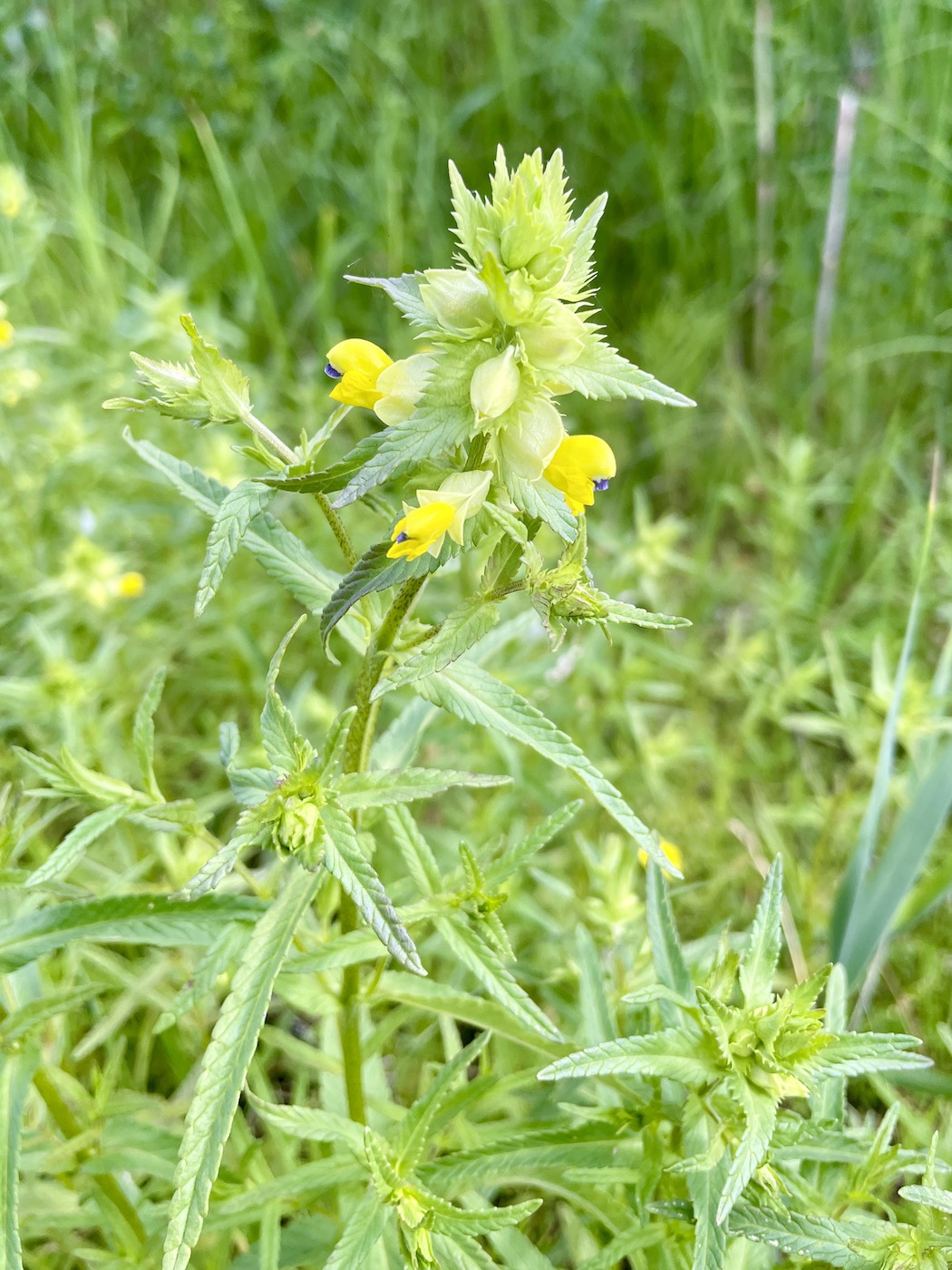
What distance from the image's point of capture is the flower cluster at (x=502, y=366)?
0.77 m

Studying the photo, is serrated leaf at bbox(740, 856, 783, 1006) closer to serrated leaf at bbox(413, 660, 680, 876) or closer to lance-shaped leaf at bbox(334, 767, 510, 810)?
serrated leaf at bbox(413, 660, 680, 876)

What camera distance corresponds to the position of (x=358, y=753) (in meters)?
1.03

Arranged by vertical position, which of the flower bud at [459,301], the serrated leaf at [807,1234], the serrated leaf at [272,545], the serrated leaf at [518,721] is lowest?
the serrated leaf at [807,1234]

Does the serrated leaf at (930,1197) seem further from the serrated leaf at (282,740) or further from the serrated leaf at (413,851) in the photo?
the serrated leaf at (282,740)

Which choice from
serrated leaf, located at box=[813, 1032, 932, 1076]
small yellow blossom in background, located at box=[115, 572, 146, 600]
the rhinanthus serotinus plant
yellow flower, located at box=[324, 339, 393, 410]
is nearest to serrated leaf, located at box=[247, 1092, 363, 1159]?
the rhinanthus serotinus plant

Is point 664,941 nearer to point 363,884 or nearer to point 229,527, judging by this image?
point 363,884

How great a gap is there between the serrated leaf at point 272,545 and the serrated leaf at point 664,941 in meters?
0.48

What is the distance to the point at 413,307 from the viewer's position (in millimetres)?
828

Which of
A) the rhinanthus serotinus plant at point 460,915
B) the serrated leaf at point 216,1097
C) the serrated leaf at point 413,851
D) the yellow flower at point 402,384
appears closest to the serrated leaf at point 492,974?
the rhinanthus serotinus plant at point 460,915

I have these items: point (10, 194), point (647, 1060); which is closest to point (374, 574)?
point (647, 1060)

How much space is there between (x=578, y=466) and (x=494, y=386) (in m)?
0.14

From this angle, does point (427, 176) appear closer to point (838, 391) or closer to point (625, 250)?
point (625, 250)

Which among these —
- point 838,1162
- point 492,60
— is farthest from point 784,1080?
point 492,60

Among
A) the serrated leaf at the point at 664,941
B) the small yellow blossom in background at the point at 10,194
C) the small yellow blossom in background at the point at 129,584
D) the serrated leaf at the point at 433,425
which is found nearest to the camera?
the serrated leaf at the point at 433,425
